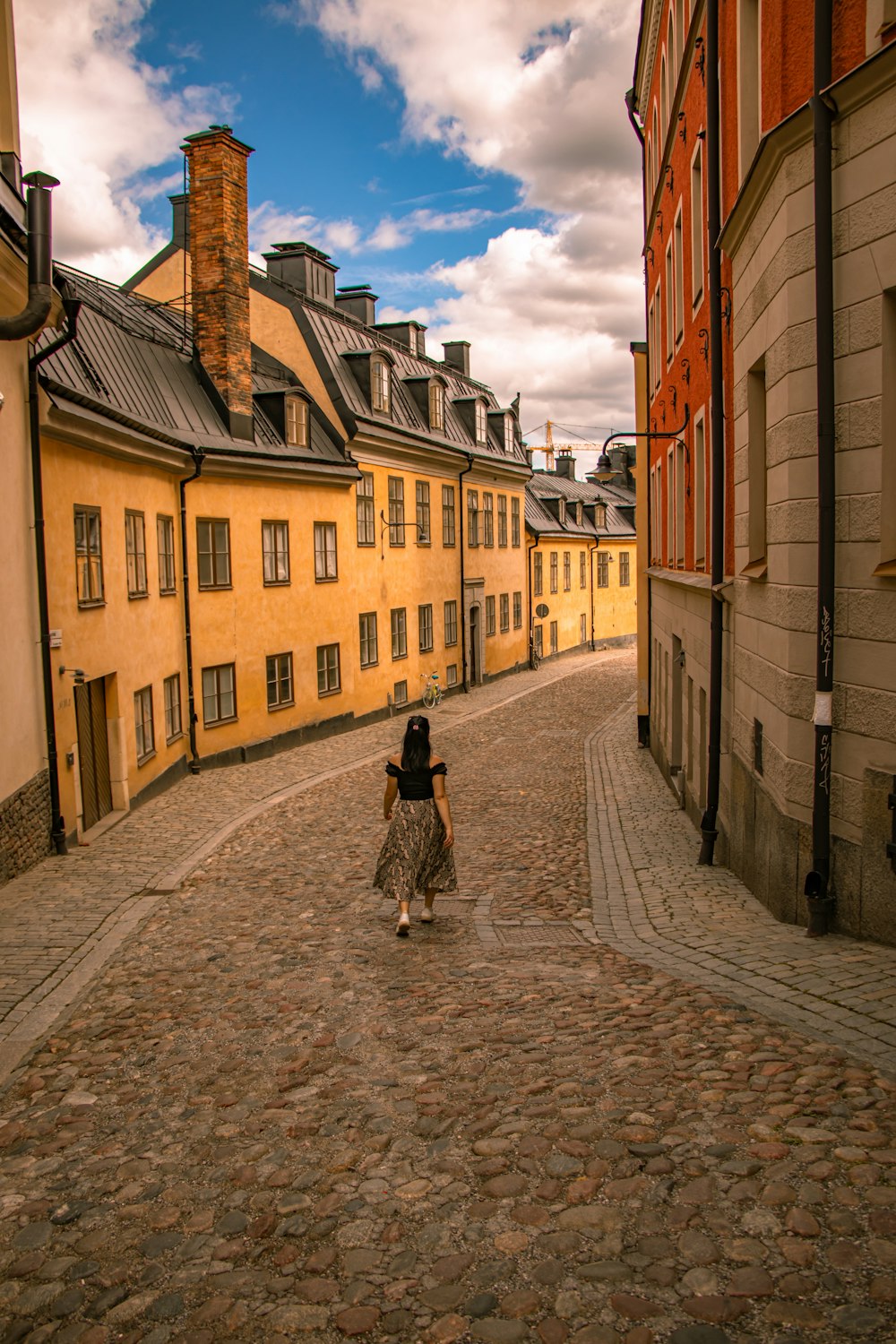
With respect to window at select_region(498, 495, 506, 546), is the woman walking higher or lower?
lower

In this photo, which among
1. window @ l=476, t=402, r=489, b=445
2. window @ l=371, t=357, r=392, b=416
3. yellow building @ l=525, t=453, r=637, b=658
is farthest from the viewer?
yellow building @ l=525, t=453, r=637, b=658

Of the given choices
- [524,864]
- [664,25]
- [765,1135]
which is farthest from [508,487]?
[765,1135]

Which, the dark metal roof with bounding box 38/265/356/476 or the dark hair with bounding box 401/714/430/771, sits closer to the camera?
the dark hair with bounding box 401/714/430/771

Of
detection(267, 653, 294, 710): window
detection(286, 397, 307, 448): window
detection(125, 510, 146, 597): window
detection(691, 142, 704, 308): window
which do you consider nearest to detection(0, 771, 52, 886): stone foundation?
detection(125, 510, 146, 597): window

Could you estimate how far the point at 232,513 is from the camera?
20938 mm

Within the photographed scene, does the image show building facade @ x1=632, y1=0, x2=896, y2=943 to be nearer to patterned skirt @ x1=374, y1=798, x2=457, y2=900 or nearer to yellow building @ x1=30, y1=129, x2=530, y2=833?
patterned skirt @ x1=374, y1=798, x2=457, y2=900

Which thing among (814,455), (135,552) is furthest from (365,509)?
(814,455)

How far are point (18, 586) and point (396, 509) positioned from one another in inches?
717

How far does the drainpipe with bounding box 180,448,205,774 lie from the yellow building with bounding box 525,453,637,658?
24845 millimetres

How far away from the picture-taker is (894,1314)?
11.3 feet

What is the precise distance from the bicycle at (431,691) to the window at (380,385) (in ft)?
25.1

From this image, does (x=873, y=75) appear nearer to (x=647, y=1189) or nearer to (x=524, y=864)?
(x=647, y=1189)

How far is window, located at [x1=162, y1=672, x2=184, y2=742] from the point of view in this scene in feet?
61.0

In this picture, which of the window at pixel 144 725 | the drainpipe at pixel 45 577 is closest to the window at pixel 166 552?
the window at pixel 144 725
